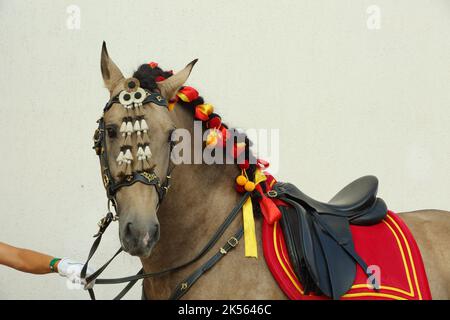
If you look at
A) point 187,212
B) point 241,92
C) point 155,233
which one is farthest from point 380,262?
point 241,92

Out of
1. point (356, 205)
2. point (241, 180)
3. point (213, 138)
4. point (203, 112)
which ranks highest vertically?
point (203, 112)

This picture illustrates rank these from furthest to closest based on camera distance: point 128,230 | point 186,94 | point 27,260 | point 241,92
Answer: point 241,92 → point 27,260 → point 186,94 → point 128,230

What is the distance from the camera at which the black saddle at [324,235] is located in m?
1.87

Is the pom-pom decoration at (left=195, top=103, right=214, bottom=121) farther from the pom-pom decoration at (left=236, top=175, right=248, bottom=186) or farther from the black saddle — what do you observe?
the black saddle

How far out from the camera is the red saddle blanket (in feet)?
6.14

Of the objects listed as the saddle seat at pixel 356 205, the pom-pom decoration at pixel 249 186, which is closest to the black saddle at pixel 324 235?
the saddle seat at pixel 356 205

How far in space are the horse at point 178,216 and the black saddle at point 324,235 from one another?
0.41 feet

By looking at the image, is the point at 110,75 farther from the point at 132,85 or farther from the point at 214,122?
the point at 214,122

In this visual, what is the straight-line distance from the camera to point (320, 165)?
3713 mm

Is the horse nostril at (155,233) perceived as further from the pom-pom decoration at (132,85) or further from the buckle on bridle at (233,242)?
the pom-pom decoration at (132,85)

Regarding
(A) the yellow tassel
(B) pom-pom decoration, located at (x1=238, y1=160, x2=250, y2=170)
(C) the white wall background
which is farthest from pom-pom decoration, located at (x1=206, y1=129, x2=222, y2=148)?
(C) the white wall background

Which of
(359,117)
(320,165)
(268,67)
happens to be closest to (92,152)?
(268,67)

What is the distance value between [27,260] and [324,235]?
1.29 m

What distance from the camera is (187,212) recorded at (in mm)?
1963
